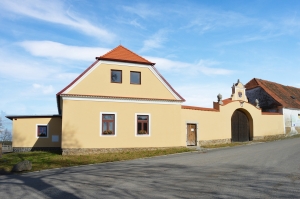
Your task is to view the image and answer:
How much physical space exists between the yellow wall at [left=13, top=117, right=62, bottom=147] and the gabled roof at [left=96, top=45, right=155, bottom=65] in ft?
23.7

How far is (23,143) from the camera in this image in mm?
21656

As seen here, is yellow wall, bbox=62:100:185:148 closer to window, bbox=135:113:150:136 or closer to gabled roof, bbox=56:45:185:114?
window, bbox=135:113:150:136

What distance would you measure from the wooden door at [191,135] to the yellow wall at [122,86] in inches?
119

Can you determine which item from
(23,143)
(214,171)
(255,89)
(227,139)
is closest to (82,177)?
(214,171)

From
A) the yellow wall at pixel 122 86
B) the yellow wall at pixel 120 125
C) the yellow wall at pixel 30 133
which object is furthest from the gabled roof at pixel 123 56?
the yellow wall at pixel 30 133

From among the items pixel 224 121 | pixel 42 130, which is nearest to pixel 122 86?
pixel 42 130

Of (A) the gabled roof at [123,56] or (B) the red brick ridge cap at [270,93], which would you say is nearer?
(A) the gabled roof at [123,56]

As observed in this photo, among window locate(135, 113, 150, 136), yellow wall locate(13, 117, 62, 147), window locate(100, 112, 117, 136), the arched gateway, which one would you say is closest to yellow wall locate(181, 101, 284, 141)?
the arched gateway

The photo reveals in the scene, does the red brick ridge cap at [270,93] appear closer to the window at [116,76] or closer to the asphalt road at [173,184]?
the window at [116,76]

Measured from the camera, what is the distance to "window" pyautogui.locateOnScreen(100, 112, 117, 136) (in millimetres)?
18781

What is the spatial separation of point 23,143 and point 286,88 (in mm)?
31347

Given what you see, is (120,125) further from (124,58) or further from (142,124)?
(124,58)

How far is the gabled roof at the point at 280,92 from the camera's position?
31.0 m

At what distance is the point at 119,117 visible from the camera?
62.9 ft
